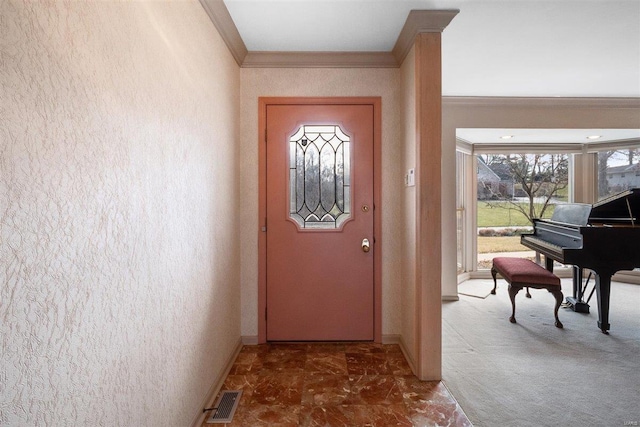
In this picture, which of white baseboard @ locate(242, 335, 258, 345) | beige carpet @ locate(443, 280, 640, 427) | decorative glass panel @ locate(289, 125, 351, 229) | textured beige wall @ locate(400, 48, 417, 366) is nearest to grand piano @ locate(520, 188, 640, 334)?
beige carpet @ locate(443, 280, 640, 427)

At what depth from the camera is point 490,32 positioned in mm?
2465

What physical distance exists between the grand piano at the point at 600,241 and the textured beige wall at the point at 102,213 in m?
3.42

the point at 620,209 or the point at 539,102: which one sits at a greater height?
the point at 539,102

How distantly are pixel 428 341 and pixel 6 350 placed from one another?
2.20 m

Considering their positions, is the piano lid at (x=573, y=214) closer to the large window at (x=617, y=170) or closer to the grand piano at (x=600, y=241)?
the grand piano at (x=600, y=241)

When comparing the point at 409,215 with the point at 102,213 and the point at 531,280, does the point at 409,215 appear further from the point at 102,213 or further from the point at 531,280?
the point at 102,213

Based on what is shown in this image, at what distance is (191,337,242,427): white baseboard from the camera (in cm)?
179

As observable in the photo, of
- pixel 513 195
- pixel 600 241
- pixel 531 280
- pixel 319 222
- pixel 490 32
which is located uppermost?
pixel 490 32

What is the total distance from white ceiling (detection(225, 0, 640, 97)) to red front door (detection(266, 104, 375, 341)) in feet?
1.86

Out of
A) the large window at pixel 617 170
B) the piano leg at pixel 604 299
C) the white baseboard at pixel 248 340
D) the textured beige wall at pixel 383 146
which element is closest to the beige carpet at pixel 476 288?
the piano leg at pixel 604 299

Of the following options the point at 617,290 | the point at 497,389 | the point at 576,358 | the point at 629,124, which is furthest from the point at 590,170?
the point at 497,389

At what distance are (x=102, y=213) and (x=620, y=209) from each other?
4496 millimetres

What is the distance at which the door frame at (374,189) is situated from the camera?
2731mm

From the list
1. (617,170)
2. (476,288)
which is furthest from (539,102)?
(476,288)
